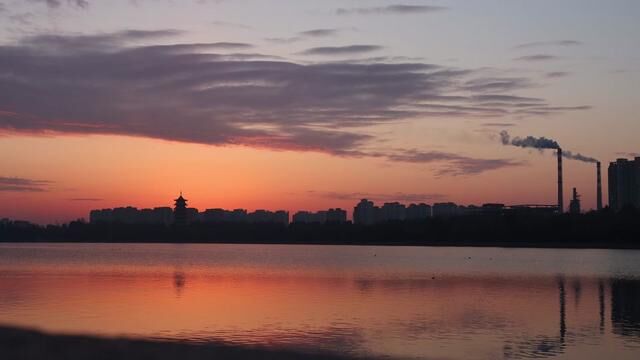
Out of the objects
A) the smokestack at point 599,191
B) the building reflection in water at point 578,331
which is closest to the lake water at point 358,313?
the building reflection in water at point 578,331

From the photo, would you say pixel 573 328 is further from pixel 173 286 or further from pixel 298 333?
pixel 173 286

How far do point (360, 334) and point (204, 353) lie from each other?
259 inches

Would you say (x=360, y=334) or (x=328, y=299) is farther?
(x=328, y=299)

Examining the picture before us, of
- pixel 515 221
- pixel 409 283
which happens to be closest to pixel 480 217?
pixel 515 221

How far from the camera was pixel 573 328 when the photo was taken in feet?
98.0

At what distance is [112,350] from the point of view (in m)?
22.4

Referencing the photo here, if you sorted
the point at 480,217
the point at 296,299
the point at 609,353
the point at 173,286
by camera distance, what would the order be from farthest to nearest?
the point at 480,217, the point at 173,286, the point at 296,299, the point at 609,353

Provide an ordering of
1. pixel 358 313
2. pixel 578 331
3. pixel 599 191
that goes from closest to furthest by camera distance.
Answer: pixel 578 331, pixel 358 313, pixel 599 191

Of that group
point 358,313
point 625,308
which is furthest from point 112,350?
point 625,308

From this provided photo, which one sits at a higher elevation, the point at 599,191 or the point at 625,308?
the point at 599,191

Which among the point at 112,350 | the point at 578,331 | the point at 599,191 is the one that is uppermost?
the point at 599,191

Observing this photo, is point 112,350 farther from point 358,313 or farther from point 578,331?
point 578,331

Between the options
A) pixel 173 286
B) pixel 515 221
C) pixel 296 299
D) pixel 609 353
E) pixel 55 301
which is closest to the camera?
pixel 609 353

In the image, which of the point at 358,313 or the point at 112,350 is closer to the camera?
the point at 112,350
